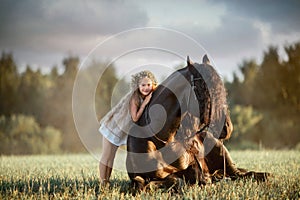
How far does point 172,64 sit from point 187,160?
134 centimetres

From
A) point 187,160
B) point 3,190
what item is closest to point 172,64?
point 187,160

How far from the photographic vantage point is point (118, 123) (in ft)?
17.0

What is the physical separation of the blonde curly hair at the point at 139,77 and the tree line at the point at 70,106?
1424 cm

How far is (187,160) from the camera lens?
191 inches

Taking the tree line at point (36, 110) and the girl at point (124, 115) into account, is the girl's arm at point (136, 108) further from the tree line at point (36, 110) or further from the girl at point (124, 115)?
the tree line at point (36, 110)

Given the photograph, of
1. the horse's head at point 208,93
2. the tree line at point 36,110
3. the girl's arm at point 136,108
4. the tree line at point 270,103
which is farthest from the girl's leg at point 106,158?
→ the tree line at point 270,103

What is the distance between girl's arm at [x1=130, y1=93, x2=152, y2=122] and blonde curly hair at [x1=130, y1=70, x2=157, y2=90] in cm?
21

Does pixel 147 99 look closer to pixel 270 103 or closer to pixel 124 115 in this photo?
pixel 124 115

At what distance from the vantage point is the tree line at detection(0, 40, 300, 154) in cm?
2206

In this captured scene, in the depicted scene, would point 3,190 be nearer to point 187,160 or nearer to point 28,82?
point 187,160

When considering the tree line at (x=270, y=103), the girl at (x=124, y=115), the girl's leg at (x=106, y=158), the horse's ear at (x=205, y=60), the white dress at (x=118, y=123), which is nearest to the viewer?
the horse's ear at (x=205, y=60)

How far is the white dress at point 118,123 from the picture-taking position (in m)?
5.05

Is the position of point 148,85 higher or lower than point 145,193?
higher

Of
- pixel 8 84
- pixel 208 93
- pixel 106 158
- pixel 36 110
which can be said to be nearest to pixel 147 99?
pixel 208 93
